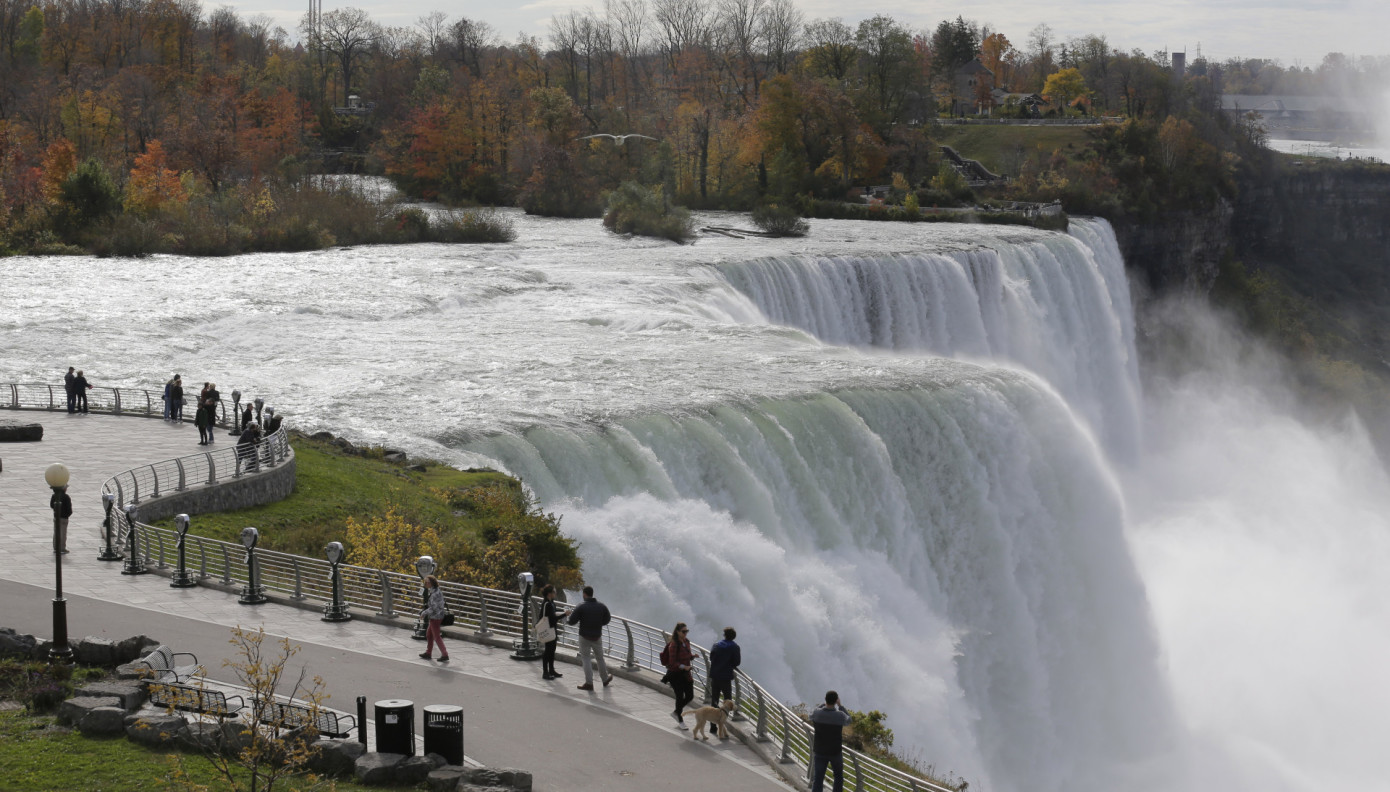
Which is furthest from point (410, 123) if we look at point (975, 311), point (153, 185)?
point (975, 311)

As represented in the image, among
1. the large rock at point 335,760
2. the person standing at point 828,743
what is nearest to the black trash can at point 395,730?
the large rock at point 335,760

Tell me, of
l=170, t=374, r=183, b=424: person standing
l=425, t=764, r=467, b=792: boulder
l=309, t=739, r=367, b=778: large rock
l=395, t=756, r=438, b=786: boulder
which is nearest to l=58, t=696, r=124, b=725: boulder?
l=309, t=739, r=367, b=778: large rock

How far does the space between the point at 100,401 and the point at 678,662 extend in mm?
21769

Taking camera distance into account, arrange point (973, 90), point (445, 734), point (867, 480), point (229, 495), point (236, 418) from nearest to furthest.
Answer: point (445, 734) → point (229, 495) → point (867, 480) → point (236, 418) → point (973, 90)

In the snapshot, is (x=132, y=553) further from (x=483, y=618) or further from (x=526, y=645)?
(x=526, y=645)

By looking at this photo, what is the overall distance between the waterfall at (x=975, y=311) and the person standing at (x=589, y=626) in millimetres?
29352

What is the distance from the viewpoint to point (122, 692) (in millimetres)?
13633

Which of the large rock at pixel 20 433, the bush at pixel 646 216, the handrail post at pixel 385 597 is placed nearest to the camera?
the handrail post at pixel 385 597

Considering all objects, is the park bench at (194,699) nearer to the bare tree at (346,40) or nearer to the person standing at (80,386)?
the person standing at (80,386)

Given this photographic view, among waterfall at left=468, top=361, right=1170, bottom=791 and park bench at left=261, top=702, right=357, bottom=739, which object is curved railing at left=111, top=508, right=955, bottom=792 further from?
park bench at left=261, top=702, right=357, bottom=739

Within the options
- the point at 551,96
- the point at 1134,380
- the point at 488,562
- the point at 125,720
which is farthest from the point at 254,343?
the point at 551,96

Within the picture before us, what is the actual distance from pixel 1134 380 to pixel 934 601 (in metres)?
30.8

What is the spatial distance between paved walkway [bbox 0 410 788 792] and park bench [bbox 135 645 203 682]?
1.75ft

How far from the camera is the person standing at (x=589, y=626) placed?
601 inches
